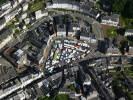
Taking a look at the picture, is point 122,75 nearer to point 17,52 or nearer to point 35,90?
point 35,90

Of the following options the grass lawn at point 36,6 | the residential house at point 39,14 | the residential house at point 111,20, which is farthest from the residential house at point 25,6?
the residential house at point 111,20

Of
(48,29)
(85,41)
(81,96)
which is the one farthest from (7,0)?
(81,96)

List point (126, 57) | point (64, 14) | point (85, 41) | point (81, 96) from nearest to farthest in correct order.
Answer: point (81, 96) → point (126, 57) → point (85, 41) → point (64, 14)

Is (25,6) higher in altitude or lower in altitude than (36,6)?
higher

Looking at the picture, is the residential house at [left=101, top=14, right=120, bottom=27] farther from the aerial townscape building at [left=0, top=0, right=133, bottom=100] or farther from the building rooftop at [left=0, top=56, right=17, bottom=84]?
the building rooftop at [left=0, top=56, right=17, bottom=84]

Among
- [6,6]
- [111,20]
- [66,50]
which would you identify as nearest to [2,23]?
[6,6]

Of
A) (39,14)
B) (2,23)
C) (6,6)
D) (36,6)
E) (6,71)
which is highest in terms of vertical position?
(6,6)

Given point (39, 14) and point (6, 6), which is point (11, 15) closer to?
point (6, 6)

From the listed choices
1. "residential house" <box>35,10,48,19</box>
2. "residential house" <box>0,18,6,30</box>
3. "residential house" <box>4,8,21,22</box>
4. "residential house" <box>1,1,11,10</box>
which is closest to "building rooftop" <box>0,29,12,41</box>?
"residential house" <box>0,18,6,30</box>
